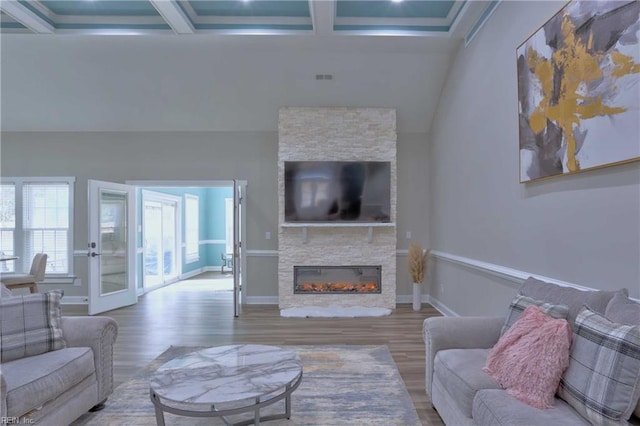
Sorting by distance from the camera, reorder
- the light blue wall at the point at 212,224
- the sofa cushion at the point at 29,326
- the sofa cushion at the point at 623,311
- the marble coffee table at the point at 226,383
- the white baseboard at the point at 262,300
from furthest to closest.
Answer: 1. the light blue wall at the point at 212,224
2. the white baseboard at the point at 262,300
3. the sofa cushion at the point at 29,326
4. the marble coffee table at the point at 226,383
5. the sofa cushion at the point at 623,311

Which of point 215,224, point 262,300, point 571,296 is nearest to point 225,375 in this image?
point 571,296

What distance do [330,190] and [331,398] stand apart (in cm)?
324

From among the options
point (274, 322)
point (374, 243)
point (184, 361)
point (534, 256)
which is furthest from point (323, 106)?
point (184, 361)

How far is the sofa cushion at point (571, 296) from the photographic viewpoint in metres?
1.85

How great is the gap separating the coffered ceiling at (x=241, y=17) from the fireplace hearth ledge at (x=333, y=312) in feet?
12.8

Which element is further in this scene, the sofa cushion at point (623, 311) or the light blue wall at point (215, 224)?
the light blue wall at point (215, 224)

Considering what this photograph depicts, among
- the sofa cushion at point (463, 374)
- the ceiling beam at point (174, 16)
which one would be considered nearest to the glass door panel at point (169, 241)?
the ceiling beam at point (174, 16)

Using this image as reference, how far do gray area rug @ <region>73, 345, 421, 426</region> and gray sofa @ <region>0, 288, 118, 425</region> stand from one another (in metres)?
0.21

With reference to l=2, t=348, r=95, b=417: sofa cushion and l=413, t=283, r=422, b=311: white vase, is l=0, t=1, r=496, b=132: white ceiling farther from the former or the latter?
l=2, t=348, r=95, b=417: sofa cushion

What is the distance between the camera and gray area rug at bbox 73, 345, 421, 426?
2395mm

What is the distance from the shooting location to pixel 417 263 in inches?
212

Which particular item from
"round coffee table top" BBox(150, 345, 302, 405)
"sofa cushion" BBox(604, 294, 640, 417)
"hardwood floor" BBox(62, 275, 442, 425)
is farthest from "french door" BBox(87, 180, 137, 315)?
"sofa cushion" BBox(604, 294, 640, 417)

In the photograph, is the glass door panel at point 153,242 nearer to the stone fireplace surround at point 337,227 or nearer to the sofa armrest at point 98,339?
the stone fireplace surround at point 337,227

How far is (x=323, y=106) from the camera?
A: 5488 mm
